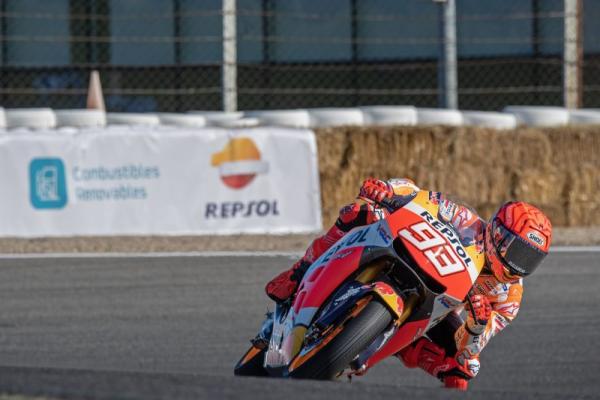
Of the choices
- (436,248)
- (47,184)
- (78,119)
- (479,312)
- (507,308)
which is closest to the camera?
(436,248)

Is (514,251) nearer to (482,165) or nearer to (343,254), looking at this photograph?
(343,254)

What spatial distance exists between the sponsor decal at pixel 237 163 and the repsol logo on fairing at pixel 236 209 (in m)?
0.17

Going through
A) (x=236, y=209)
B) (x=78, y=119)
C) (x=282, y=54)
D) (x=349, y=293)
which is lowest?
(x=236, y=209)

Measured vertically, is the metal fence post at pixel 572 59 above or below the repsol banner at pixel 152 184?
above

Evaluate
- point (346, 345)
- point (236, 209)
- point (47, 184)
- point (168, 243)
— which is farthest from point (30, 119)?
point (346, 345)

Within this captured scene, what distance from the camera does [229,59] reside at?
12.2 metres

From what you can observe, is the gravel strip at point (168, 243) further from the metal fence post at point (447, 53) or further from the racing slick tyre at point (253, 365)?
the racing slick tyre at point (253, 365)

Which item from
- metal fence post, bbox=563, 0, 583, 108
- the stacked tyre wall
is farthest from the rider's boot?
metal fence post, bbox=563, 0, 583, 108

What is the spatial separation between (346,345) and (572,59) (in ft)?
29.7

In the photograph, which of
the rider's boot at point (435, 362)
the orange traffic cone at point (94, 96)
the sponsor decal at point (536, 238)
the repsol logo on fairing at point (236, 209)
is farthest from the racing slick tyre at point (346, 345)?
the orange traffic cone at point (94, 96)

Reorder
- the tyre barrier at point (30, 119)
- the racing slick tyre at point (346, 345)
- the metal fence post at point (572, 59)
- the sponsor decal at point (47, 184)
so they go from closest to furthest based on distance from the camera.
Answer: the racing slick tyre at point (346, 345) < the sponsor decal at point (47, 184) < the tyre barrier at point (30, 119) < the metal fence post at point (572, 59)

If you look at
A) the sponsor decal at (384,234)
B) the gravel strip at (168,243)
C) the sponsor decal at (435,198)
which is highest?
the sponsor decal at (435,198)

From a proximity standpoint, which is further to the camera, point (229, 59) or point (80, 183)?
point (229, 59)

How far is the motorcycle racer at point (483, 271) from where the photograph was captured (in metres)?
4.53
